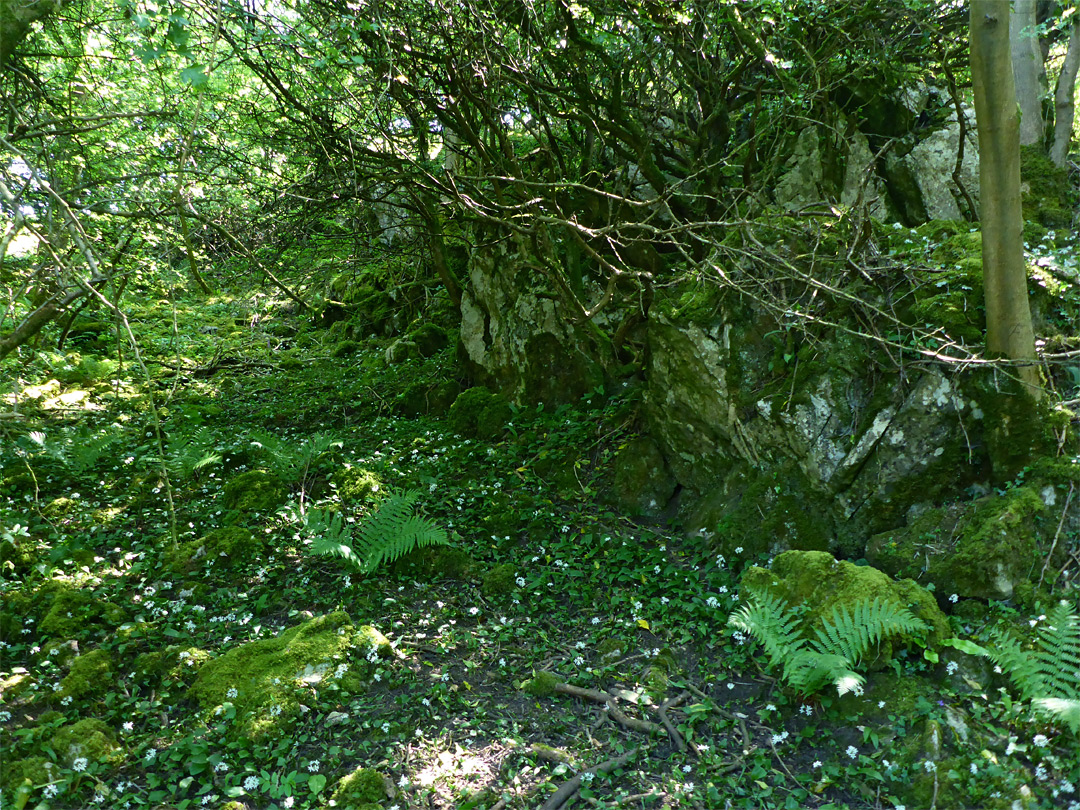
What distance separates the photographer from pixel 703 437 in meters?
5.94

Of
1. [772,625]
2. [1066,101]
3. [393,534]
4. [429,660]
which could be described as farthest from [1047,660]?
[1066,101]

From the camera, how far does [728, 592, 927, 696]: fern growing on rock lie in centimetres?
377

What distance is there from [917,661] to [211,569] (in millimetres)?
5099

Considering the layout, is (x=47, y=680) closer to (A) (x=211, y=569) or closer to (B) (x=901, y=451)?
(A) (x=211, y=569)

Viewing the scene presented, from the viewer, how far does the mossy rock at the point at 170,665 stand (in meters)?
4.33

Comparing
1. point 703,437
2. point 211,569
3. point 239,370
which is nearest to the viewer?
point 211,569

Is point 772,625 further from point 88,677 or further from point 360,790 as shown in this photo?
point 88,677

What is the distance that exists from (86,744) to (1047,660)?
17.0 ft

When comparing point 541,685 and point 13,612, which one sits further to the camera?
point 13,612

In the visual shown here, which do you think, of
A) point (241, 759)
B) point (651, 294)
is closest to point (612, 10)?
point (651, 294)

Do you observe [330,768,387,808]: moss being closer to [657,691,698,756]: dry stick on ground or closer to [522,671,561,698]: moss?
[522,671,561,698]: moss

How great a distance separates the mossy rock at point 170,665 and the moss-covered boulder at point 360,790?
145 centimetres

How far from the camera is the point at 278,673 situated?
4.23 meters

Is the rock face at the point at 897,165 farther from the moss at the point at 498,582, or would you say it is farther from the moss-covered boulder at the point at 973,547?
the moss at the point at 498,582
